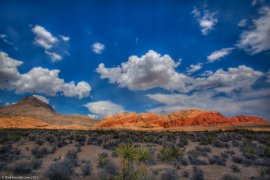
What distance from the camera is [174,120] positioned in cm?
8669

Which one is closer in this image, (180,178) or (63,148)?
(180,178)

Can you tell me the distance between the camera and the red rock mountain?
83.4 metres

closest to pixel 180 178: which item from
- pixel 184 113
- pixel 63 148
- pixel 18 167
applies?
pixel 18 167

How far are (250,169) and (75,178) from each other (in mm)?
11297

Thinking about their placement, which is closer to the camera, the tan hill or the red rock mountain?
the tan hill

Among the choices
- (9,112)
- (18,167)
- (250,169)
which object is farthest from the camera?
(9,112)

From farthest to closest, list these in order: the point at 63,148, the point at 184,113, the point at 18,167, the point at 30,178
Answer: the point at 184,113, the point at 63,148, the point at 18,167, the point at 30,178

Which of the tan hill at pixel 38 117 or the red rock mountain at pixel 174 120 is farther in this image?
the red rock mountain at pixel 174 120

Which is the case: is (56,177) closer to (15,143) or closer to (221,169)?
(221,169)

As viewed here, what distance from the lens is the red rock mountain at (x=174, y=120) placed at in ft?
274

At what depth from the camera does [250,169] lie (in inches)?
511

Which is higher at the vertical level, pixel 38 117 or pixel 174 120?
pixel 38 117

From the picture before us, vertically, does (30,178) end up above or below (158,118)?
below

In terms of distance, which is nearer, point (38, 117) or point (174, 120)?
point (174, 120)
